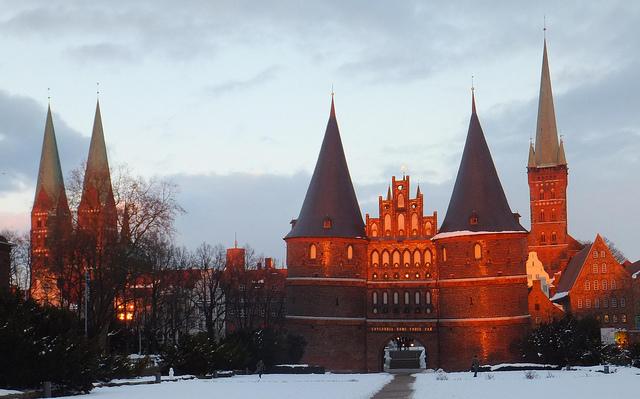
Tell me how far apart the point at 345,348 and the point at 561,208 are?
213 ft

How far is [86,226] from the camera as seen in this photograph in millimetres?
48906

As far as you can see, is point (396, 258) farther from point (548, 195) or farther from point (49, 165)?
point (548, 195)

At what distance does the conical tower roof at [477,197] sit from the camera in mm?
69000

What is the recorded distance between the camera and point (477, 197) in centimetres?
Result: 7006

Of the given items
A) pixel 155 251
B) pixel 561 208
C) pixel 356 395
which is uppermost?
pixel 561 208

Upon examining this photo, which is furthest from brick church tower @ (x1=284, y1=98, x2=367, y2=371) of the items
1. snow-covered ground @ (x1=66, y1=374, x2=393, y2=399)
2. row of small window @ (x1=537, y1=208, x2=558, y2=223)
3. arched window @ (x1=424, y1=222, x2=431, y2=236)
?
row of small window @ (x1=537, y1=208, x2=558, y2=223)

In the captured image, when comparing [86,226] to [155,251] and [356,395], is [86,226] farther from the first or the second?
[356,395]

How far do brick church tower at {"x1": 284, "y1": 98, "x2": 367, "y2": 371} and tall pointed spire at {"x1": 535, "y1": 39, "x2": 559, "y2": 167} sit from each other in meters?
61.5

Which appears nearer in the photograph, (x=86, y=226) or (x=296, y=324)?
(x=86, y=226)

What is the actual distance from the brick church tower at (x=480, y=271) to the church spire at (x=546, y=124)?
58.5 meters

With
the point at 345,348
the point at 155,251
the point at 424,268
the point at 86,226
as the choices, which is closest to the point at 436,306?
the point at 424,268

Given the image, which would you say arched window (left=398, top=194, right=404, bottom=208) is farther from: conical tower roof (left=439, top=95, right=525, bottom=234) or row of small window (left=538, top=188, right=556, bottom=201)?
row of small window (left=538, top=188, right=556, bottom=201)

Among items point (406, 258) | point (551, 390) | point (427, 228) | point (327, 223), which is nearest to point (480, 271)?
point (427, 228)

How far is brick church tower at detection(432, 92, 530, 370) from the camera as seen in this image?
67750 mm
